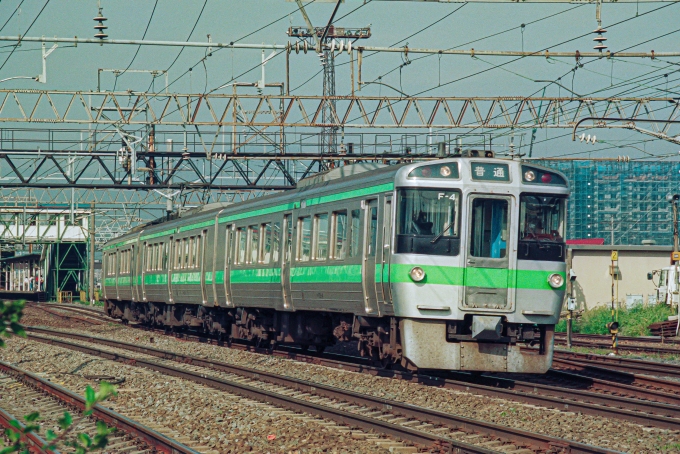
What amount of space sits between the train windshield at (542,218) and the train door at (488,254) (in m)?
0.23

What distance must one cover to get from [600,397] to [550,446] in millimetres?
3439

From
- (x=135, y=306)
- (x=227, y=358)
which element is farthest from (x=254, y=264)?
(x=135, y=306)

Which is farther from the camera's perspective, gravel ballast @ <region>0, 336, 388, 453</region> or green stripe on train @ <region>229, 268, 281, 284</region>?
green stripe on train @ <region>229, 268, 281, 284</region>

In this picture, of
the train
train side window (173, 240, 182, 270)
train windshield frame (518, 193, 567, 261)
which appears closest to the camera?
the train

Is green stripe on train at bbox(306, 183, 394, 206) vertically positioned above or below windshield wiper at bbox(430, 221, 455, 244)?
above

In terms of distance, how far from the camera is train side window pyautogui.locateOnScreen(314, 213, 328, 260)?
15.8 meters

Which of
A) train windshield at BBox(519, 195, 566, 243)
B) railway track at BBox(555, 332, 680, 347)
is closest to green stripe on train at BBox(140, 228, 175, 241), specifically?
railway track at BBox(555, 332, 680, 347)

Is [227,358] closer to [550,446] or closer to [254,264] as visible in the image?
[254,264]

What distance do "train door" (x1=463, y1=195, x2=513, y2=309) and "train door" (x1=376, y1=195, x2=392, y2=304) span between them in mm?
1058

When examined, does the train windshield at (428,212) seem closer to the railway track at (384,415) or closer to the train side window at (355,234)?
the train side window at (355,234)

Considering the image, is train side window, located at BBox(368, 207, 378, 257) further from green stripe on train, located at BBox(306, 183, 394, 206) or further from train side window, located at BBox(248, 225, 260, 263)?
train side window, located at BBox(248, 225, 260, 263)

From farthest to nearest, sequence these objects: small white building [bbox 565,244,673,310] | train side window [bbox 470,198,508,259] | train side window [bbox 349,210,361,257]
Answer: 1. small white building [bbox 565,244,673,310]
2. train side window [bbox 349,210,361,257]
3. train side window [bbox 470,198,508,259]

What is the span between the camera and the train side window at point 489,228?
1334cm

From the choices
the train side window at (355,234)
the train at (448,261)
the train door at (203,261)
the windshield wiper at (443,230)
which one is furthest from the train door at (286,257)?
the train door at (203,261)
